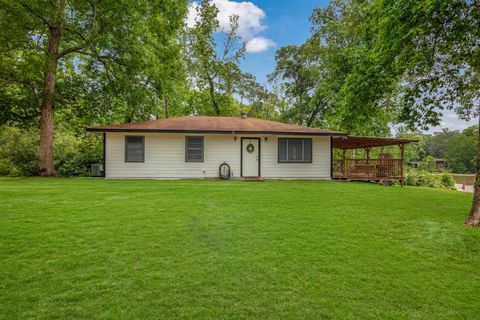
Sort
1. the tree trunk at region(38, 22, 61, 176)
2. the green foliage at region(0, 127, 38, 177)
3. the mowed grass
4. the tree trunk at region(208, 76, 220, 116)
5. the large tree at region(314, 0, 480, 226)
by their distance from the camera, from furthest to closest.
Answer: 1. the tree trunk at region(208, 76, 220, 116)
2. the green foliage at region(0, 127, 38, 177)
3. the tree trunk at region(38, 22, 61, 176)
4. the large tree at region(314, 0, 480, 226)
5. the mowed grass

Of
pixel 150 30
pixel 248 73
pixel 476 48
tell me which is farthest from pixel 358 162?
pixel 248 73

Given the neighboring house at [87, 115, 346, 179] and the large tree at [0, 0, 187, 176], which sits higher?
the large tree at [0, 0, 187, 176]

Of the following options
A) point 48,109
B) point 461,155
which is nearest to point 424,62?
point 48,109

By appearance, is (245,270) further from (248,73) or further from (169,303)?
(248,73)

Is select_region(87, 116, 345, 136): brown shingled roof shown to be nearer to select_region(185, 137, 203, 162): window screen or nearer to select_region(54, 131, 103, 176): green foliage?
select_region(185, 137, 203, 162): window screen

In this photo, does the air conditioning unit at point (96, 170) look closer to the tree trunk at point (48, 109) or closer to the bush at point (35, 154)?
the bush at point (35, 154)

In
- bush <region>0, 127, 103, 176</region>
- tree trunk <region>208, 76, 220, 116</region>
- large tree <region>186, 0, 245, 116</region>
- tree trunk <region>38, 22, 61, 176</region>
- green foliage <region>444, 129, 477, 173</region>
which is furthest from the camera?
green foliage <region>444, 129, 477, 173</region>

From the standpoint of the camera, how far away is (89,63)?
14.5 m

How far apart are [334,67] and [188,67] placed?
11189 millimetres

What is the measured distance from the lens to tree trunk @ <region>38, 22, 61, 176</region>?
12617 millimetres

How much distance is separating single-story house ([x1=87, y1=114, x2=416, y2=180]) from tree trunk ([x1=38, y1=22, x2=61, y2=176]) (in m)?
2.73

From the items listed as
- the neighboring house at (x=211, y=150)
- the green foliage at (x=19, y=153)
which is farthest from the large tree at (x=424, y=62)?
the green foliage at (x=19, y=153)

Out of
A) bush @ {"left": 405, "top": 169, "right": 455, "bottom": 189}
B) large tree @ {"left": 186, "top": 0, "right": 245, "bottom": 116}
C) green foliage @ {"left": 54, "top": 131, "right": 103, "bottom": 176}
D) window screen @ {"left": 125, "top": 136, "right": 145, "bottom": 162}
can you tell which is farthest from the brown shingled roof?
large tree @ {"left": 186, "top": 0, "right": 245, "bottom": 116}

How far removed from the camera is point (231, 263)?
3.37 m
